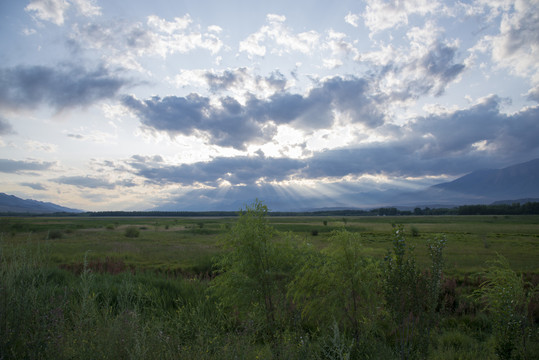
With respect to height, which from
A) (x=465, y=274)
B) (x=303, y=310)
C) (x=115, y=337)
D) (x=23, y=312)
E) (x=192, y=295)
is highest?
(x=23, y=312)

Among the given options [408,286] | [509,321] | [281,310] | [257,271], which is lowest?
[281,310]

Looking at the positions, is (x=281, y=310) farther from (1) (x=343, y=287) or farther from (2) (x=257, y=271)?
(1) (x=343, y=287)

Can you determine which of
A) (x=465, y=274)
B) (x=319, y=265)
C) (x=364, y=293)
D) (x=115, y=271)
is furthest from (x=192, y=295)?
(x=465, y=274)

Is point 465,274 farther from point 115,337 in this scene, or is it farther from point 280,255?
point 115,337

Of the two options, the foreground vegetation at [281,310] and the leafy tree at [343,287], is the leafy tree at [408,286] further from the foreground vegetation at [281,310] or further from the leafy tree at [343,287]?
the leafy tree at [343,287]

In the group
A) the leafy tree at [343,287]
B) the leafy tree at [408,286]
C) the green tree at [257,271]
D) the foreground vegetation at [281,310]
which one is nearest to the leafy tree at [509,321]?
the foreground vegetation at [281,310]

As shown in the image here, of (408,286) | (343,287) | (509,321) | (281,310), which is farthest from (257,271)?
(509,321)

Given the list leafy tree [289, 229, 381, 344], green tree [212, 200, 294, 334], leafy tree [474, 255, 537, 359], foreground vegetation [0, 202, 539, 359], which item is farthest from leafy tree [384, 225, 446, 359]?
green tree [212, 200, 294, 334]

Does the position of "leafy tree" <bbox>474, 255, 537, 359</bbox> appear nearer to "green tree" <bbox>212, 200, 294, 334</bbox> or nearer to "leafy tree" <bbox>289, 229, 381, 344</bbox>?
"leafy tree" <bbox>289, 229, 381, 344</bbox>

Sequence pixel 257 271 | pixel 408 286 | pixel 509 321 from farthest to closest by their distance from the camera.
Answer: pixel 257 271
pixel 509 321
pixel 408 286

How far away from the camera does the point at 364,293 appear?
7.09 m

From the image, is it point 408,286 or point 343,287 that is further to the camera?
point 343,287

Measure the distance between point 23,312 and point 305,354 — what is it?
439 centimetres

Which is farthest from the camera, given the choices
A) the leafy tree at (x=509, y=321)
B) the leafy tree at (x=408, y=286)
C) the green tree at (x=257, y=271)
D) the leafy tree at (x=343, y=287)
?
the green tree at (x=257, y=271)
